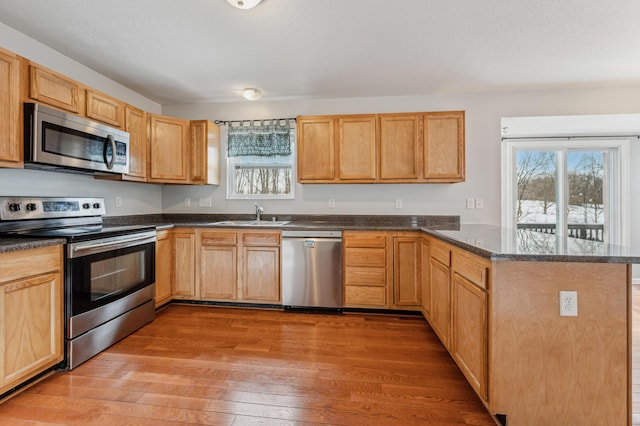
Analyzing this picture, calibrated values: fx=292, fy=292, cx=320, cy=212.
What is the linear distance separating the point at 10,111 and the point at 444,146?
352 cm

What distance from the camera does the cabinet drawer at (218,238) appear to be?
3.11 meters

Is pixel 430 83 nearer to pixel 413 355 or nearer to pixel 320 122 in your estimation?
pixel 320 122

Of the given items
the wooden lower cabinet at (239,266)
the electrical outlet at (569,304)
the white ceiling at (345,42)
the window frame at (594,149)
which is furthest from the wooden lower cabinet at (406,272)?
the window frame at (594,149)

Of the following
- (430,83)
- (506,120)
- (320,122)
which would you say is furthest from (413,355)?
(506,120)

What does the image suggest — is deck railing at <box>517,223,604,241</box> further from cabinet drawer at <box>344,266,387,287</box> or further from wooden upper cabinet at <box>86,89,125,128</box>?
wooden upper cabinet at <box>86,89,125,128</box>

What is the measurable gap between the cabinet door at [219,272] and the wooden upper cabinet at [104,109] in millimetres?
1454

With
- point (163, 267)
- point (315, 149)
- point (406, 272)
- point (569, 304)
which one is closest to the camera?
point (569, 304)

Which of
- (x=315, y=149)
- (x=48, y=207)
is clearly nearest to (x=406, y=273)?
(x=315, y=149)

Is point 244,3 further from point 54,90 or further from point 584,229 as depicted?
point 584,229

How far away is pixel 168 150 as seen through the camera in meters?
3.26

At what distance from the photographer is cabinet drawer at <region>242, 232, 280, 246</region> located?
3.06 meters

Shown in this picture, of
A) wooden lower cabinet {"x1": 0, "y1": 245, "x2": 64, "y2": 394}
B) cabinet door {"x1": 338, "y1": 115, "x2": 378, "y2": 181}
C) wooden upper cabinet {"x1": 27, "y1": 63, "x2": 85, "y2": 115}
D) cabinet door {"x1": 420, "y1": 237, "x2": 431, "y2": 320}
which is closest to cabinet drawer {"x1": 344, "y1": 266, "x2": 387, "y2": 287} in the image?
cabinet door {"x1": 420, "y1": 237, "x2": 431, "y2": 320}

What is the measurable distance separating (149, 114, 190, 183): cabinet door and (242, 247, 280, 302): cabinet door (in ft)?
3.93

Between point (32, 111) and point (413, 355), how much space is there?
3.13 m
